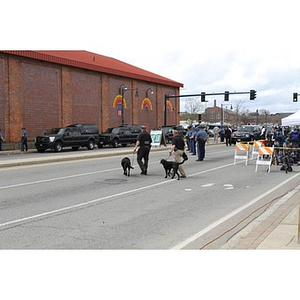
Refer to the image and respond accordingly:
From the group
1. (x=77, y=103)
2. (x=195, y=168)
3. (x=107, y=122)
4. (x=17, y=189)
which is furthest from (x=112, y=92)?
(x=17, y=189)

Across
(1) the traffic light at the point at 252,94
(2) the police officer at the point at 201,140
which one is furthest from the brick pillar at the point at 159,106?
(2) the police officer at the point at 201,140

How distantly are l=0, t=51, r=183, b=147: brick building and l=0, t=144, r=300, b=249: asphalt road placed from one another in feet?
65.2

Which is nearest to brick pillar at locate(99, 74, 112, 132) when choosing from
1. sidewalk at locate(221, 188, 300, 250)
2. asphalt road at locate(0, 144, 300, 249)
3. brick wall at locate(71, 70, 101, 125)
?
brick wall at locate(71, 70, 101, 125)

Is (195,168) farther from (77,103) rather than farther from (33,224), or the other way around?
(77,103)

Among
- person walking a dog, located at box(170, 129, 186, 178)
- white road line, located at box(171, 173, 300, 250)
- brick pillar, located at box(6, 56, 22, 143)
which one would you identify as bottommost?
white road line, located at box(171, 173, 300, 250)

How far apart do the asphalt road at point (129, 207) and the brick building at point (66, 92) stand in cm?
1987

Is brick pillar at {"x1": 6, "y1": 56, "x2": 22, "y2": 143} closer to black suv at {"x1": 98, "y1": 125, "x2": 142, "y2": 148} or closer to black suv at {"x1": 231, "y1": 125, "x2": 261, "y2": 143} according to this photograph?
black suv at {"x1": 98, "y1": 125, "x2": 142, "y2": 148}

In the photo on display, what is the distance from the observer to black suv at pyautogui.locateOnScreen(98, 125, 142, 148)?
3775 cm

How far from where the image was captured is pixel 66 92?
134 ft

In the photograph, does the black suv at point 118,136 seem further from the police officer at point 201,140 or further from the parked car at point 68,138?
the police officer at point 201,140

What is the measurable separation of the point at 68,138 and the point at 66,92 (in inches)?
370

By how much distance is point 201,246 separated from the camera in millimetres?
6555

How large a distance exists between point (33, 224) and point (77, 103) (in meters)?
35.6

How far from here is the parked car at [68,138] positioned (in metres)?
31.3
